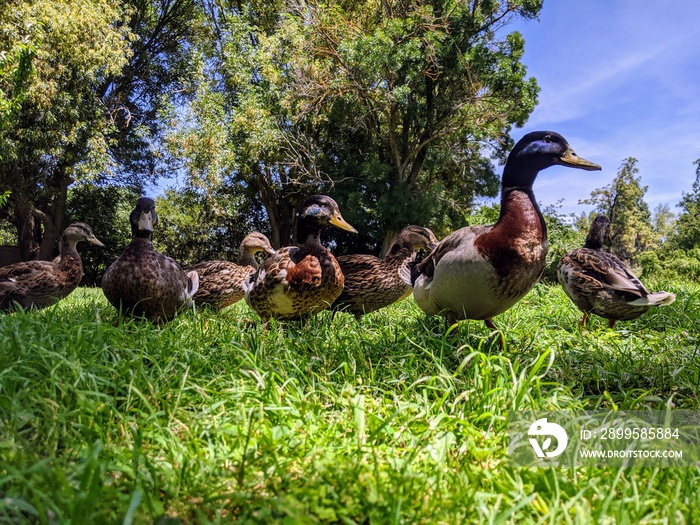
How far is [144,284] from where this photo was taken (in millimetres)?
3396

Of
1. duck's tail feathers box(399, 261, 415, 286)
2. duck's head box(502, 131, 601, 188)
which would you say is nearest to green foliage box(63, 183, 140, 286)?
duck's tail feathers box(399, 261, 415, 286)

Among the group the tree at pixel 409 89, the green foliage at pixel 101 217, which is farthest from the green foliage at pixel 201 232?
the tree at pixel 409 89

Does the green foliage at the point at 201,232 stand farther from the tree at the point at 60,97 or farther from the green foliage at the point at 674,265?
the green foliage at the point at 674,265

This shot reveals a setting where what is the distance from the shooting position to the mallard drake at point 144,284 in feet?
11.1

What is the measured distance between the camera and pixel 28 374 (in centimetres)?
191

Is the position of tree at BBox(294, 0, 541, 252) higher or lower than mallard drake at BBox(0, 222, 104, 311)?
higher

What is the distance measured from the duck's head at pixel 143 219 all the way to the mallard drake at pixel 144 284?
25 millimetres

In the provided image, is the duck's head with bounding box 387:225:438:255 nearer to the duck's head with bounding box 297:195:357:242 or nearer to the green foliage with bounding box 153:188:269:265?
the duck's head with bounding box 297:195:357:242

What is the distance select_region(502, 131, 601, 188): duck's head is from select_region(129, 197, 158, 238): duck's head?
3.02 metres

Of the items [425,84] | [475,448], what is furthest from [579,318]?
[425,84]

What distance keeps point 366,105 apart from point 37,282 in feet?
41.9

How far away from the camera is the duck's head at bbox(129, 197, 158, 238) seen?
3.78 m

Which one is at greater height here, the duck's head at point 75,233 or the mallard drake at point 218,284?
the duck's head at point 75,233

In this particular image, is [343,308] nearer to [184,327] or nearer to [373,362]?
[184,327]
